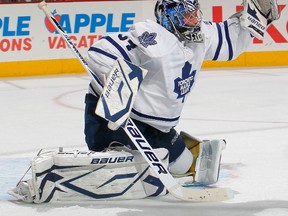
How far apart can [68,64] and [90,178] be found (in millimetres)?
4474

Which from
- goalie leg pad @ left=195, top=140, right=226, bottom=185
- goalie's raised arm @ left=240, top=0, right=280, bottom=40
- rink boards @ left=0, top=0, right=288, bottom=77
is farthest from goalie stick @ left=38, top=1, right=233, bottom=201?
rink boards @ left=0, top=0, right=288, bottom=77

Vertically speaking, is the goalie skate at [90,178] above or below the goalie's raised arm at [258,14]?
below

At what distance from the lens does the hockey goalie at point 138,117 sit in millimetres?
2242

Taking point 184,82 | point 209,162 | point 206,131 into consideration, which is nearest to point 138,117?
point 184,82

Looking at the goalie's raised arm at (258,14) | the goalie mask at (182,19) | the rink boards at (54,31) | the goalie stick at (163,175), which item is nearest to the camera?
the goalie stick at (163,175)

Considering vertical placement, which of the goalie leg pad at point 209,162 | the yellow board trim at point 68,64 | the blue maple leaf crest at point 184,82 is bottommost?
the yellow board trim at point 68,64

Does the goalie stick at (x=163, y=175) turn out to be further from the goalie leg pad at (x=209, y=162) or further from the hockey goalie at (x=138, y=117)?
the goalie leg pad at (x=209, y=162)

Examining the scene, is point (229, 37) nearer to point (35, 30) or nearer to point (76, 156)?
point (76, 156)

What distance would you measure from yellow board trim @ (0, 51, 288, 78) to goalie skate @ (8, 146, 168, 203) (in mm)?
4269

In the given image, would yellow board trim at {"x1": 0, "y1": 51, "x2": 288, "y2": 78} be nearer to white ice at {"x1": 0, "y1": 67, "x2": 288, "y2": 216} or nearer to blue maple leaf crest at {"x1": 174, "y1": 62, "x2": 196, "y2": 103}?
white ice at {"x1": 0, "y1": 67, "x2": 288, "y2": 216}

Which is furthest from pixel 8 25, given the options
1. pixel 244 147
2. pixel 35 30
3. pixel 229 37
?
pixel 229 37

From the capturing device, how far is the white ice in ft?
7.32

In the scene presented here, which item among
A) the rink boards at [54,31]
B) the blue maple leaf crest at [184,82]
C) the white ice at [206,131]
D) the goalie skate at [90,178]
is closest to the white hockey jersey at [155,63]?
the blue maple leaf crest at [184,82]

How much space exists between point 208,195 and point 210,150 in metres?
0.29
